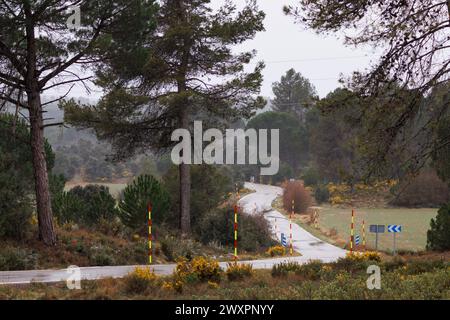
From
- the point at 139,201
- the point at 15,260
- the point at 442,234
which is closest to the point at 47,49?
the point at 15,260

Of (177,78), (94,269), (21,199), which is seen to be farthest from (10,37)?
(177,78)

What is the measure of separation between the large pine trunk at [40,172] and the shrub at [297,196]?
1430 inches

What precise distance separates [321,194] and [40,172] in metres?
49.2

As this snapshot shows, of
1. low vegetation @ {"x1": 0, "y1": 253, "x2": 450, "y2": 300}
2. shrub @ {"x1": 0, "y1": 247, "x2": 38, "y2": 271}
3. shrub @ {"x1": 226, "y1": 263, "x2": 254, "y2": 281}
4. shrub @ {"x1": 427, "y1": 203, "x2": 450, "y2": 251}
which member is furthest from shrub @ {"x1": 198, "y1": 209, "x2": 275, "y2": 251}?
shrub @ {"x1": 226, "y1": 263, "x2": 254, "y2": 281}

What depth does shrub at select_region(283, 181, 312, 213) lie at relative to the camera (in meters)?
50.1

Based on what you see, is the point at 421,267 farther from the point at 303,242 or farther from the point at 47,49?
the point at 303,242

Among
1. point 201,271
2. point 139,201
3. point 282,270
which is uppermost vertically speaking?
point 139,201

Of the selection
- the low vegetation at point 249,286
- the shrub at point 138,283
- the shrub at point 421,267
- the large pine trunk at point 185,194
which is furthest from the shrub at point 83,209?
the shrub at point 421,267

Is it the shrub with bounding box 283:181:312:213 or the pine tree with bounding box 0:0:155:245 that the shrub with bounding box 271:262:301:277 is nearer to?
the pine tree with bounding box 0:0:155:245

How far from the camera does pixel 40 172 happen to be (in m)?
14.9

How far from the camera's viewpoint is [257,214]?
2833cm

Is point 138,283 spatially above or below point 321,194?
above

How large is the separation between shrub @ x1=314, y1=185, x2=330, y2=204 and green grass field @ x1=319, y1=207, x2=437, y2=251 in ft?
13.2

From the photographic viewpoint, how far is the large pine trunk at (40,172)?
14.8 meters
